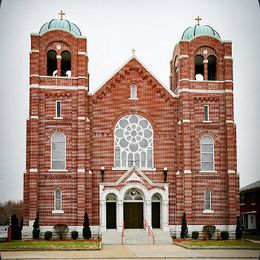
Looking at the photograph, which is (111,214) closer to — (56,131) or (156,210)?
(156,210)

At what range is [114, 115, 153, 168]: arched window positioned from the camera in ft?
122

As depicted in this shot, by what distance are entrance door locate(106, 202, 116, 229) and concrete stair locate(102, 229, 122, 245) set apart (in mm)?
606

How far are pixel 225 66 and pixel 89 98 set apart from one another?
9.27 metres

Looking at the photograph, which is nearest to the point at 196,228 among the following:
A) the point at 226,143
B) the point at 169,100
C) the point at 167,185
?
the point at 167,185

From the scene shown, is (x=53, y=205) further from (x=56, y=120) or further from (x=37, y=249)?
(x=37, y=249)

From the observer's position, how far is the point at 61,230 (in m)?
35.1

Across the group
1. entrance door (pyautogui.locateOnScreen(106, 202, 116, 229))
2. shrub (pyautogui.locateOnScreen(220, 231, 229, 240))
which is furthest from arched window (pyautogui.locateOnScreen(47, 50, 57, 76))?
shrub (pyautogui.locateOnScreen(220, 231, 229, 240))

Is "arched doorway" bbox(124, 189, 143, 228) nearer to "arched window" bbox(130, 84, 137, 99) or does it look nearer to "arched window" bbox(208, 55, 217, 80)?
"arched window" bbox(130, 84, 137, 99)

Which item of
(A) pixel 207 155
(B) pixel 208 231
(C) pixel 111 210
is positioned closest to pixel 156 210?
(C) pixel 111 210

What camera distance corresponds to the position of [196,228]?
36.1 m

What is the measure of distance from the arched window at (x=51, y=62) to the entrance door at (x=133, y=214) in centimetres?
1059

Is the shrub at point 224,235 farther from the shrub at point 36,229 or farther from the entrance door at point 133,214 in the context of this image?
the shrub at point 36,229

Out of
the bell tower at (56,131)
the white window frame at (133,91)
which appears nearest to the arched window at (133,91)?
the white window frame at (133,91)

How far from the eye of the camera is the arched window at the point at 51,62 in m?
37.8
